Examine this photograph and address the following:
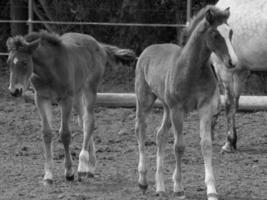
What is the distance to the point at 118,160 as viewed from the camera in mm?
9422

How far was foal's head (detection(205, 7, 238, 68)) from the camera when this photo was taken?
6.84 metres

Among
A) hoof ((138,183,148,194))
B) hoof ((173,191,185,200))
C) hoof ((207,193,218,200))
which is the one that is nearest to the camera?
hoof ((207,193,218,200))

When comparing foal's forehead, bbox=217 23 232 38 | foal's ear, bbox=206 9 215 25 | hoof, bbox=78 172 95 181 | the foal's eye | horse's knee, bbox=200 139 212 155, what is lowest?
hoof, bbox=78 172 95 181

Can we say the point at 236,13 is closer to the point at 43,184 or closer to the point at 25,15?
the point at 43,184

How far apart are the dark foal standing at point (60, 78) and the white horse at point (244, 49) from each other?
228 cm

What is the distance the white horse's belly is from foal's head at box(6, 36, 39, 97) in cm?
381

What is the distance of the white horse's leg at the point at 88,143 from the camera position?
8.38m

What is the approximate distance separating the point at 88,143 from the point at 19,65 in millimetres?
1398

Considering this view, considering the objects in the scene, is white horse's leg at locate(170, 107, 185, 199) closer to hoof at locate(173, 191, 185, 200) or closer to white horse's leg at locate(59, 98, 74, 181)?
hoof at locate(173, 191, 185, 200)

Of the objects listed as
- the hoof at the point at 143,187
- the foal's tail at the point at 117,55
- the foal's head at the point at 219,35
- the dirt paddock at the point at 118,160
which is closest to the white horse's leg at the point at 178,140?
the dirt paddock at the point at 118,160

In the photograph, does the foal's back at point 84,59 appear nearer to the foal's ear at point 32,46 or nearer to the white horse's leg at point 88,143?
the white horse's leg at point 88,143

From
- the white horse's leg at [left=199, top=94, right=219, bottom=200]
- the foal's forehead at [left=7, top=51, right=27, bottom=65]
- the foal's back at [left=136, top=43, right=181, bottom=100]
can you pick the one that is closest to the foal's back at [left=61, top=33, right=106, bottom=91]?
the foal's forehead at [left=7, top=51, right=27, bottom=65]

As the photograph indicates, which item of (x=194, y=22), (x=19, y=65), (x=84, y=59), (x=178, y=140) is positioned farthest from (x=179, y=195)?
(x=84, y=59)

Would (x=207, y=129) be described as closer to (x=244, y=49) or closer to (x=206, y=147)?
(x=206, y=147)
